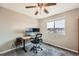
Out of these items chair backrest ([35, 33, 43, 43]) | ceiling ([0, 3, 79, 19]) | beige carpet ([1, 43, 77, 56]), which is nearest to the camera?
ceiling ([0, 3, 79, 19])

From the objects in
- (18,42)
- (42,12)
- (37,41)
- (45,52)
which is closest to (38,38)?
(37,41)

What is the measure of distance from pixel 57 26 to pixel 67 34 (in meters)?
0.27

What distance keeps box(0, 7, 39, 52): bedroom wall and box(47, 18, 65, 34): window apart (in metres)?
0.30

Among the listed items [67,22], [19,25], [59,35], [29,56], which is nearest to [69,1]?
[67,22]

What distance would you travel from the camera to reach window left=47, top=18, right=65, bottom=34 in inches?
64.9

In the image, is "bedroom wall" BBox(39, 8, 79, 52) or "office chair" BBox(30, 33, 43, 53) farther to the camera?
"office chair" BBox(30, 33, 43, 53)

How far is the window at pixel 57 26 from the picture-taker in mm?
1649

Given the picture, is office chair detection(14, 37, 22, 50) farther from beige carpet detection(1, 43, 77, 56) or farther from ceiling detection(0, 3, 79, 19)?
ceiling detection(0, 3, 79, 19)

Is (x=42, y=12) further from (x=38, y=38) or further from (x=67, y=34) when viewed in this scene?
(x=67, y=34)

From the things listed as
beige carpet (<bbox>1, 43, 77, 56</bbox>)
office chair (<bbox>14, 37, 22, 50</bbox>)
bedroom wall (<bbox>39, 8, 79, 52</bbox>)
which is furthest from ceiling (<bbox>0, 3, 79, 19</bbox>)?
beige carpet (<bbox>1, 43, 77, 56</bbox>)

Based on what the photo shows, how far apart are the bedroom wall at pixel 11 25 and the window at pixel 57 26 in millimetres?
304

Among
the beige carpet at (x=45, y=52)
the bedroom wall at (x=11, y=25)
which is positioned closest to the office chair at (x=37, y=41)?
the beige carpet at (x=45, y=52)

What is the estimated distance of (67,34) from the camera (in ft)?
5.46

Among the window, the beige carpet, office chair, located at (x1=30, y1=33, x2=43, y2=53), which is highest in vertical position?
the window
